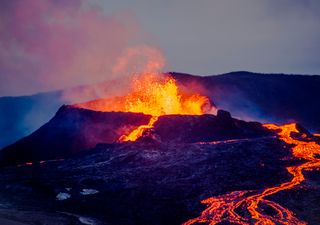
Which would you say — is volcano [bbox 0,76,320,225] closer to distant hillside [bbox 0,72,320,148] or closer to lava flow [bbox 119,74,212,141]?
lava flow [bbox 119,74,212,141]

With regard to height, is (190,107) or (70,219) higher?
(190,107)

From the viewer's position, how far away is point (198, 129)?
42.3 m

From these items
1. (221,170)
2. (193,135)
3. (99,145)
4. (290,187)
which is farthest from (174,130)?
(290,187)

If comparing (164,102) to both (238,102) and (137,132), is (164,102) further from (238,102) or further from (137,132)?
(238,102)

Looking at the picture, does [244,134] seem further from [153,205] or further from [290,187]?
[153,205]

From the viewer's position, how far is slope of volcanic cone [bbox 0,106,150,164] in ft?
144

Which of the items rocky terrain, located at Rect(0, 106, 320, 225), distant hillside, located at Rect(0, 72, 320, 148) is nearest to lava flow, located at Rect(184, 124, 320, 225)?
rocky terrain, located at Rect(0, 106, 320, 225)

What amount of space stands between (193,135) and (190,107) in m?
13.3

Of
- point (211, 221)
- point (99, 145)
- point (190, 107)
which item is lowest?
point (211, 221)

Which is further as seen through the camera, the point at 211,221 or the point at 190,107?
the point at 190,107

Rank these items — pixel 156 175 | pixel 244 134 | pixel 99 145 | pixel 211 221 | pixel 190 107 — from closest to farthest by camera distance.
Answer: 1. pixel 211 221
2. pixel 156 175
3. pixel 99 145
4. pixel 244 134
5. pixel 190 107

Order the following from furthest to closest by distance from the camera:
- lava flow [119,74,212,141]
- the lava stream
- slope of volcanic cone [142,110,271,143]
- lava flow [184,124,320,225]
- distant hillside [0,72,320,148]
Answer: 1. distant hillside [0,72,320,148]
2. lava flow [119,74,212,141]
3. slope of volcanic cone [142,110,271,143]
4. the lava stream
5. lava flow [184,124,320,225]

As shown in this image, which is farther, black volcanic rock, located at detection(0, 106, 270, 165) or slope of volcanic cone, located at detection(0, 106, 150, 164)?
slope of volcanic cone, located at detection(0, 106, 150, 164)

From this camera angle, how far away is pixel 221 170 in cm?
3153
